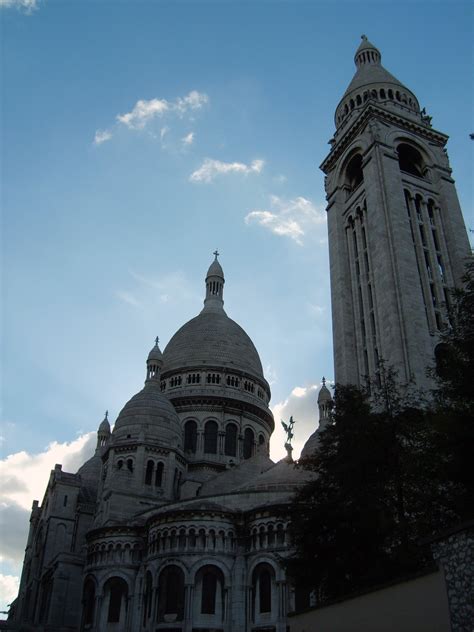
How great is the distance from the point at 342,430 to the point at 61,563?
99.4 ft

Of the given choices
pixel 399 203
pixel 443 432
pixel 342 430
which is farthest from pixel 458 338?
pixel 399 203

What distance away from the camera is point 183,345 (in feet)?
218

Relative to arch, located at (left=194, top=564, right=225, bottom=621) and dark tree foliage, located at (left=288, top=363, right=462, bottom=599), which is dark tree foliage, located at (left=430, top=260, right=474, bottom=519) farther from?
arch, located at (left=194, top=564, right=225, bottom=621)

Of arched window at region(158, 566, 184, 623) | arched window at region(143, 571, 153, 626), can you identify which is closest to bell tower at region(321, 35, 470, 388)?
arched window at region(158, 566, 184, 623)

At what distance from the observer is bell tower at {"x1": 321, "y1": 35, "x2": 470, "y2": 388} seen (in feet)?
132

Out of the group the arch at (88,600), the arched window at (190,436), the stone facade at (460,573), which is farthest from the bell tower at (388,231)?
the stone facade at (460,573)

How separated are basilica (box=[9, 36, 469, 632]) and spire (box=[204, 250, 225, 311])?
34.8 feet

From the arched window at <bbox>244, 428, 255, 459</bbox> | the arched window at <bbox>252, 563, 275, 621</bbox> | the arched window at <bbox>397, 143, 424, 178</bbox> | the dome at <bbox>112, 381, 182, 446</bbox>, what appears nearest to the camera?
the arched window at <bbox>252, 563, 275, 621</bbox>

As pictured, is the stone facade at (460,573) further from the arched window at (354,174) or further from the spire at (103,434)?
the spire at (103,434)

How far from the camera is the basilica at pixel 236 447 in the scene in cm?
3647

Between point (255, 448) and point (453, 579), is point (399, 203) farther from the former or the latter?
point (453, 579)

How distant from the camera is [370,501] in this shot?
842 inches

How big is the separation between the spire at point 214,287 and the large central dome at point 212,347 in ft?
2.61

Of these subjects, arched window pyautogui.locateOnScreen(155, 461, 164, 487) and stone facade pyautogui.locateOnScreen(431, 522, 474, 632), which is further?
arched window pyautogui.locateOnScreen(155, 461, 164, 487)
